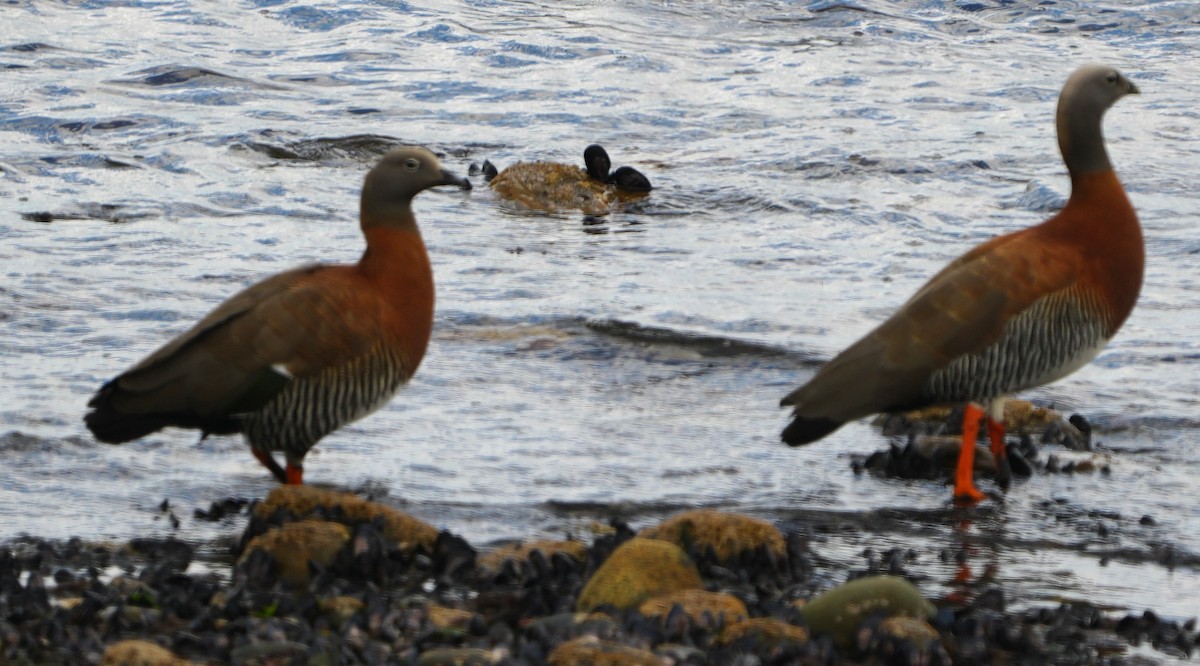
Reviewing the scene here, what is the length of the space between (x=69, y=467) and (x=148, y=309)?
3.11m

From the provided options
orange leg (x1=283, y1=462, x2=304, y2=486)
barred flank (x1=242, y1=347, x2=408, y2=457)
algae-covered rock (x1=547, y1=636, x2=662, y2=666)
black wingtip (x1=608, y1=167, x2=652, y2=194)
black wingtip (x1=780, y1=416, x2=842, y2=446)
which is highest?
black wingtip (x1=608, y1=167, x2=652, y2=194)

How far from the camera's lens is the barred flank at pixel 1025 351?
26.7 feet

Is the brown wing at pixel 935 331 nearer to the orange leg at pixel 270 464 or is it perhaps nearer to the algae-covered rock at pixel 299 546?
the orange leg at pixel 270 464

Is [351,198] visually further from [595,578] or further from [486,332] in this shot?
[595,578]

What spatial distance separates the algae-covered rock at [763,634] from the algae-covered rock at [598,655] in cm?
41

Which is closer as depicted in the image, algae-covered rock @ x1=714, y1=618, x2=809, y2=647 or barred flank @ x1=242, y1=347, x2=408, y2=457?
algae-covered rock @ x1=714, y1=618, x2=809, y2=647

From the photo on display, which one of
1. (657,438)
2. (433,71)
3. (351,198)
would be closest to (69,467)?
(657,438)

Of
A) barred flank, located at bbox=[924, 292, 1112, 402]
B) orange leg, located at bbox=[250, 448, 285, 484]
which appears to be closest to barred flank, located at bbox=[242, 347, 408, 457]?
orange leg, located at bbox=[250, 448, 285, 484]

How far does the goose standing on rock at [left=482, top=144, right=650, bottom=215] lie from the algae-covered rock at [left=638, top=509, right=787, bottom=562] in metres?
8.11

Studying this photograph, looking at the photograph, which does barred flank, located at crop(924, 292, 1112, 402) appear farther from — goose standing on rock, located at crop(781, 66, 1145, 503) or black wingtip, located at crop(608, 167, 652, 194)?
black wingtip, located at crop(608, 167, 652, 194)

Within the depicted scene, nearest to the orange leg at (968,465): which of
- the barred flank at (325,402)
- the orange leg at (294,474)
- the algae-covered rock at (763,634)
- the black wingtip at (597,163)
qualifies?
the algae-covered rock at (763,634)

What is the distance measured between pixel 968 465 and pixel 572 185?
7325mm

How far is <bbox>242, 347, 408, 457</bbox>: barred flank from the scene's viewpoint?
23.7ft

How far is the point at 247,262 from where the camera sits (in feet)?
41.1
